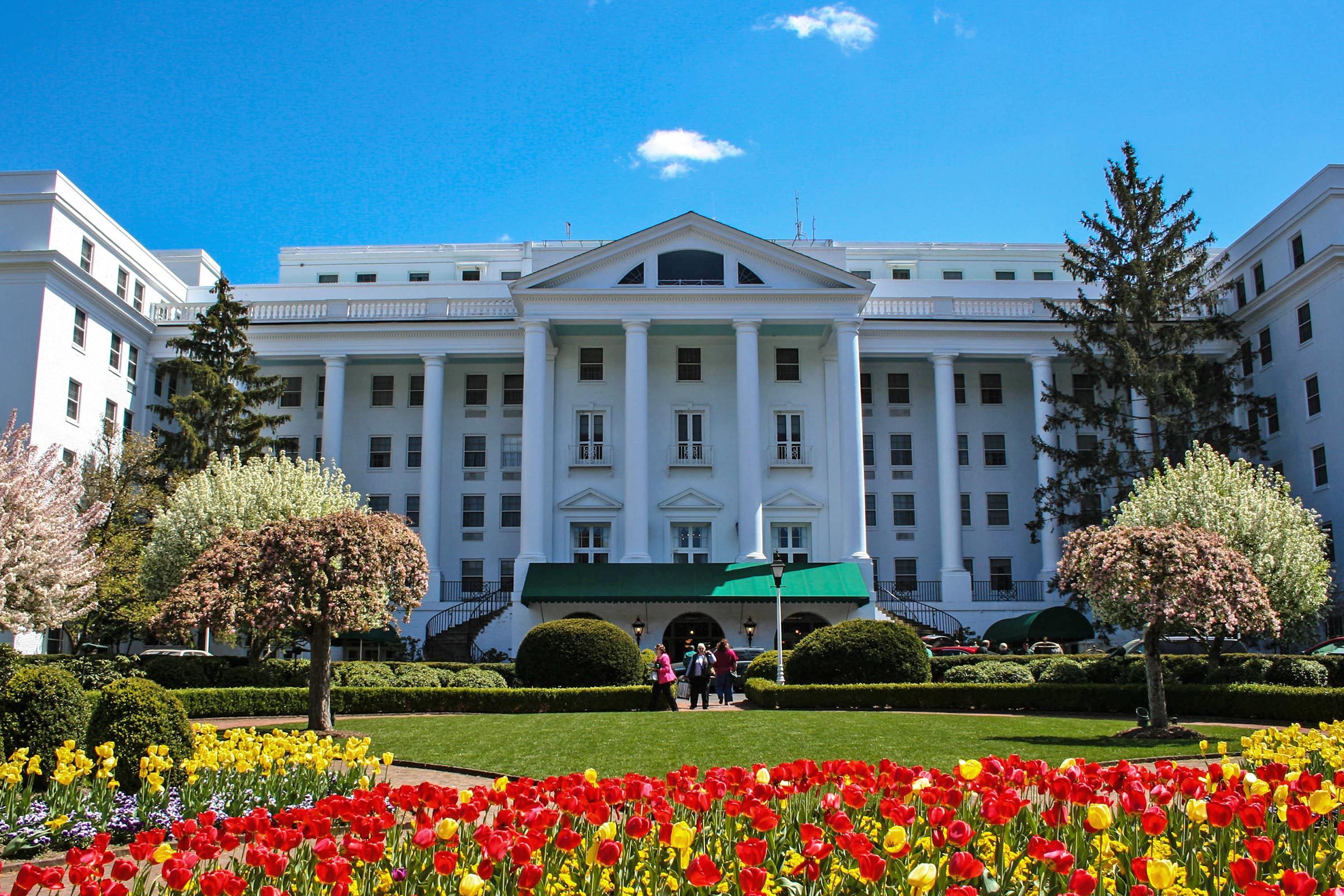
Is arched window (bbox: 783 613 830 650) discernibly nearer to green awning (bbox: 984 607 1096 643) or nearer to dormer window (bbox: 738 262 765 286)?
green awning (bbox: 984 607 1096 643)

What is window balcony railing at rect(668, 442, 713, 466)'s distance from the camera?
155 feet

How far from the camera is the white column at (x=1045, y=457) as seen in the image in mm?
46500

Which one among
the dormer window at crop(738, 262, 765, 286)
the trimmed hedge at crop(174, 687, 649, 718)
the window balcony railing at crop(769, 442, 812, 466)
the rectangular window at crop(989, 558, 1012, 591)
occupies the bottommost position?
the trimmed hedge at crop(174, 687, 649, 718)

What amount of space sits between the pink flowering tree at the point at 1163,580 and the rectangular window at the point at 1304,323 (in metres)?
27.8

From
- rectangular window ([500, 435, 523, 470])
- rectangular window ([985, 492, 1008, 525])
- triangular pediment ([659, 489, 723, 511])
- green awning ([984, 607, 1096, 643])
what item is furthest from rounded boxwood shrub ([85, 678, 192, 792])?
rectangular window ([985, 492, 1008, 525])

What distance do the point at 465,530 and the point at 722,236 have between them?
56.6 feet

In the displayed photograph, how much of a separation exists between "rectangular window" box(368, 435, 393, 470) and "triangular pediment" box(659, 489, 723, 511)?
13.4 m

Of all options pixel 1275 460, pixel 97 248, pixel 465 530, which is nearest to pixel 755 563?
pixel 465 530

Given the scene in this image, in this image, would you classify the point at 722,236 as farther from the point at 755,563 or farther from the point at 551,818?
the point at 551,818

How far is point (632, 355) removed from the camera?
149ft

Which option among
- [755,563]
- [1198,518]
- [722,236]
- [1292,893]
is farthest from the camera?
[722,236]

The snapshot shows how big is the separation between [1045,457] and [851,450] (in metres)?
8.98

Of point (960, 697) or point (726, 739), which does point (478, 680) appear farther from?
point (960, 697)

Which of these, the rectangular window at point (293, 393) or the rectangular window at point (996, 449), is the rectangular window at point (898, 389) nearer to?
the rectangular window at point (996, 449)
